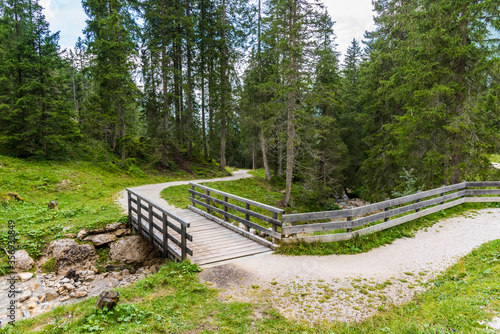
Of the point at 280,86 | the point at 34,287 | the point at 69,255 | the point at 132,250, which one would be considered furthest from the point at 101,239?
the point at 280,86

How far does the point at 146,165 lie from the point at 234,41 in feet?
45.5

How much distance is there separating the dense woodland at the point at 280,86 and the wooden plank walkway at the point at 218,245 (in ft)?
26.7

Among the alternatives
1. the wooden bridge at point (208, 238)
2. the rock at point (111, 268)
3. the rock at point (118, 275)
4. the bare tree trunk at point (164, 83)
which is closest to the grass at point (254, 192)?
the wooden bridge at point (208, 238)

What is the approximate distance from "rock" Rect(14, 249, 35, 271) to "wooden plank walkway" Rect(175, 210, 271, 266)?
4.75 metres

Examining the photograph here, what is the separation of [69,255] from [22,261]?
1.15 metres

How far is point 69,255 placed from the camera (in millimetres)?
8320

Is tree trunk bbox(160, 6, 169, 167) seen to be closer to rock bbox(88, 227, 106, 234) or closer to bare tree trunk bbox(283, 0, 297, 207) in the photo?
bare tree trunk bbox(283, 0, 297, 207)

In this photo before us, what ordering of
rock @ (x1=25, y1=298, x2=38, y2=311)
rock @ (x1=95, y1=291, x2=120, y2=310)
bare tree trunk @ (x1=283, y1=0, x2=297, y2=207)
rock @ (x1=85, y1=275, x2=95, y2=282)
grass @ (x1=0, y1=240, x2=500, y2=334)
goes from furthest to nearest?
bare tree trunk @ (x1=283, y1=0, x2=297, y2=207) < rock @ (x1=85, y1=275, x2=95, y2=282) < rock @ (x1=25, y1=298, x2=38, y2=311) < rock @ (x1=95, y1=291, x2=120, y2=310) < grass @ (x1=0, y1=240, x2=500, y2=334)

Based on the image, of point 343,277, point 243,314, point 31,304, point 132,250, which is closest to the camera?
point 243,314

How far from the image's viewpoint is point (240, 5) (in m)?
23.5

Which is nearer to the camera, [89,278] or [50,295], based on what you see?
[50,295]

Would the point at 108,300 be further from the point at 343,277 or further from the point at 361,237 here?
the point at 361,237

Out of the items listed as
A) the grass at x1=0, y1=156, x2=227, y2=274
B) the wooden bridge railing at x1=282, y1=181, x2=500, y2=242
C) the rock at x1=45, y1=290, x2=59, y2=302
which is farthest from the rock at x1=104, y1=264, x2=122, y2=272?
the wooden bridge railing at x1=282, y1=181, x2=500, y2=242

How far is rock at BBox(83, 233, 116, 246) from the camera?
896 centimetres
